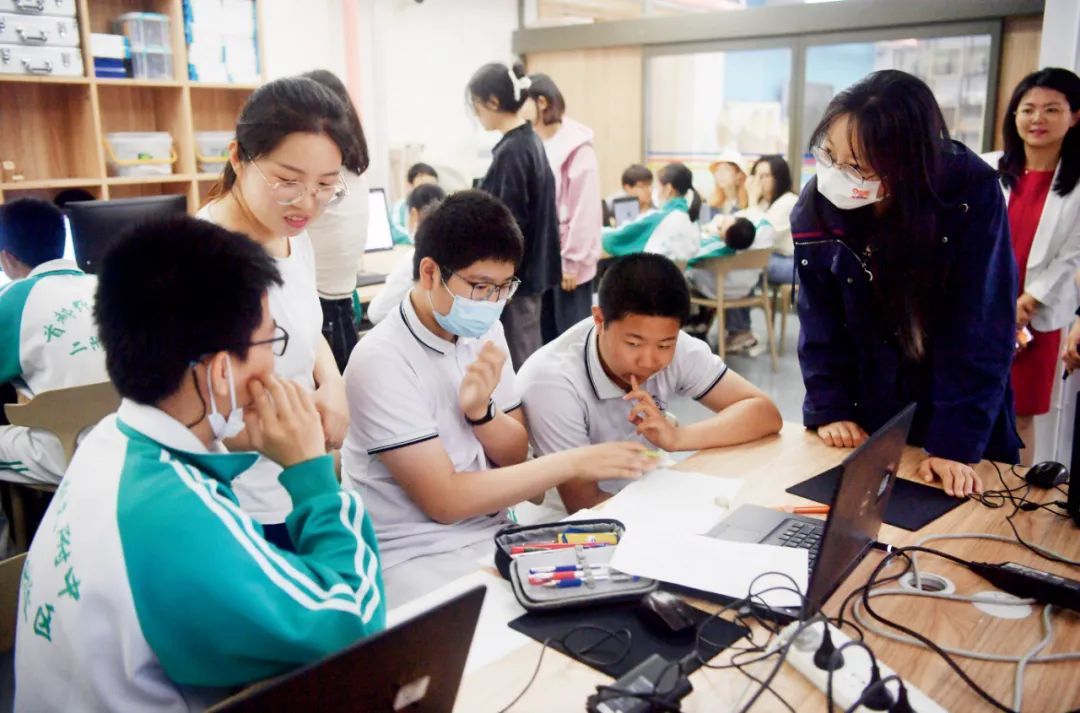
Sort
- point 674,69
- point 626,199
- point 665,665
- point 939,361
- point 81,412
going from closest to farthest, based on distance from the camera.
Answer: point 665,665 → point 939,361 → point 81,412 → point 626,199 → point 674,69

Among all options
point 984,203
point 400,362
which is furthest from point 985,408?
point 400,362

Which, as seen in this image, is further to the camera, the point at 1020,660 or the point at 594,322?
the point at 594,322

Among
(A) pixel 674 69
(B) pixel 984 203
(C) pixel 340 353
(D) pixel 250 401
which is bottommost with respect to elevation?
(C) pixel 340 353

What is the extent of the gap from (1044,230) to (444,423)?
215 cm

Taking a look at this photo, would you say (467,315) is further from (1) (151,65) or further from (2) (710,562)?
(1) (151,65)

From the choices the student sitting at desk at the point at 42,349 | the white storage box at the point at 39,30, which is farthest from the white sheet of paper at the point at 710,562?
the white storage box at the point at 39,30

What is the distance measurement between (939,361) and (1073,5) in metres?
4.04

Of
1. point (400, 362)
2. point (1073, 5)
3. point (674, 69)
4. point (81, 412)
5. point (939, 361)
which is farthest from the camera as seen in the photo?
point (674, 69)

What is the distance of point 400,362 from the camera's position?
1680 millimetres

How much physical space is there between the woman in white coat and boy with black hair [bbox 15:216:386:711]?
2427 mm

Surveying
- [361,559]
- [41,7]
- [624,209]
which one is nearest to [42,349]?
[361,559]

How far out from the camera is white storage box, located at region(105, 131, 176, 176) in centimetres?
411

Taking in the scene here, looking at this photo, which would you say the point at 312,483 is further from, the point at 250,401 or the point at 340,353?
the point at 340,353

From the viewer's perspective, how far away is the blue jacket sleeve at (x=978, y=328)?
1708mm
